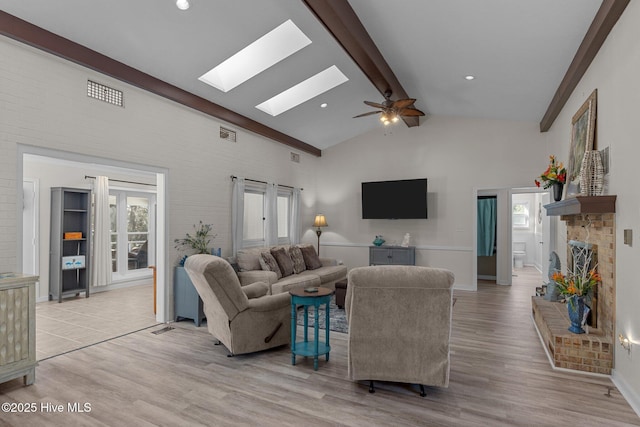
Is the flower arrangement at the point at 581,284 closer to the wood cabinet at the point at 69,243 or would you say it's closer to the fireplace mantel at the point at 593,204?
the fireplace mantel at the point at 593,204

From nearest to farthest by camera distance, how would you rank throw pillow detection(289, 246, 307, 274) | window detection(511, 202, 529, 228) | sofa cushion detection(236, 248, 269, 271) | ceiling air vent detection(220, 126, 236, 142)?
sofa cushion detection(236, 248, 269, 271)
ceiling air vent detection(220, 126, 236, 142)
throw pillow detection(289, 246, 307, 274)
window detection(511, 202, 529, 228)

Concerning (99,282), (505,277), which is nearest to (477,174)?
(505,277)

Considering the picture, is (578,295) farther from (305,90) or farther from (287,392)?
(305,90)

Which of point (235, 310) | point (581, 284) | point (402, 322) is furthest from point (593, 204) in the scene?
point (235, 310)

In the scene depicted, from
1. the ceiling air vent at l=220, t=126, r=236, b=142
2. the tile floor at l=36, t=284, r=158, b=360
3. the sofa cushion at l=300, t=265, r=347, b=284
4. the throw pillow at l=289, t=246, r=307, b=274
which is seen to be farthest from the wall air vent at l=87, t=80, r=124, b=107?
the sofa cushion at l=300, t=265, r=347, b=284

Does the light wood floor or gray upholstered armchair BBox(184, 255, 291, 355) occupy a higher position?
gray upholstered armchair BBox(184, 255, 291, 355)

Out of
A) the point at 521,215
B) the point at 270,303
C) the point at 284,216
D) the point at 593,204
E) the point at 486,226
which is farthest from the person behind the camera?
the point at 521,215

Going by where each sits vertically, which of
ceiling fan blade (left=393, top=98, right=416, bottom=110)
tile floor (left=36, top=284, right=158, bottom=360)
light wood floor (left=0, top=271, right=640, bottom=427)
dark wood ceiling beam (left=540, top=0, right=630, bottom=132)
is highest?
Result: dark wood ceiling beam (left=540, top=0, right=630, bottom=132)

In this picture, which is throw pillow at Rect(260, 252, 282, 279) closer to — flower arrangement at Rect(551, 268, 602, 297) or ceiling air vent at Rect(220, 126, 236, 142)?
ceiling air vent at Rect(220, 126, 236, 142)

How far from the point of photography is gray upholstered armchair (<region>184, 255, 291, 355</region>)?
3.24 metres

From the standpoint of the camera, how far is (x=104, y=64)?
384 cm

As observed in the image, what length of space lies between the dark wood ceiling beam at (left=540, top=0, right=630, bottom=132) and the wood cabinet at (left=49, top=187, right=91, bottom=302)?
755 cm

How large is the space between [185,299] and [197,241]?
85cm

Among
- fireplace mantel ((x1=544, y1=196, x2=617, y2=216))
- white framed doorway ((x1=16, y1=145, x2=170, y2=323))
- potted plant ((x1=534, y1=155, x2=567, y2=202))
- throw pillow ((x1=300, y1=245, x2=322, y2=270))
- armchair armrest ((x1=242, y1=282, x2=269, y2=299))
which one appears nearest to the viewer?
fireplace mantel ((x1=544, y1=196, x2=617, y2=216))
